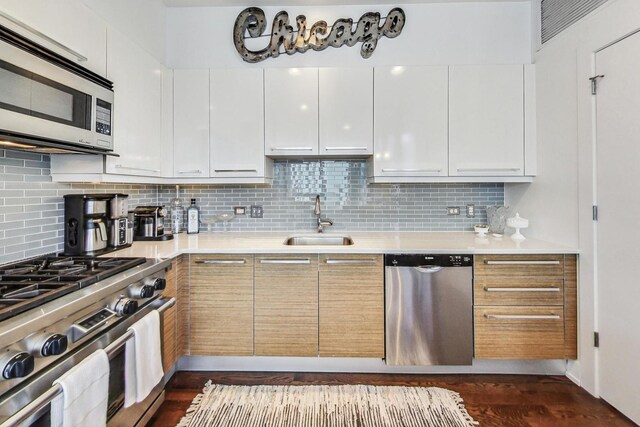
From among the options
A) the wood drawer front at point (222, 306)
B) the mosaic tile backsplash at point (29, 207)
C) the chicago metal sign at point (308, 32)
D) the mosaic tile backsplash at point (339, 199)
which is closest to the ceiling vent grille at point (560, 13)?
the chicago metal sign at point (308, 32)

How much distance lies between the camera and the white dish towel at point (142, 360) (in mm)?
1438

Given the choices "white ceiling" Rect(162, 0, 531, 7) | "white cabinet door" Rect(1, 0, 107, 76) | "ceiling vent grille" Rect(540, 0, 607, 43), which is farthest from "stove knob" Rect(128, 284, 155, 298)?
"ceiling vent grille" Rect(540, 0, 607, 43)

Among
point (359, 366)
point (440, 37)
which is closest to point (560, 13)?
point (440, 37)

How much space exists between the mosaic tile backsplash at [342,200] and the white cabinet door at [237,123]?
39 cm

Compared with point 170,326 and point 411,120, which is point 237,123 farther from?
point 170,326

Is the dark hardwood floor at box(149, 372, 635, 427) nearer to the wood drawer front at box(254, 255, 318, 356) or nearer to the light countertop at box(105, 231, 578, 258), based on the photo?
the wood drawer front at box(254, 255, 318, 356)

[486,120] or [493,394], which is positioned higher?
[486,120]

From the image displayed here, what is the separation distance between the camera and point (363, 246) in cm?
227

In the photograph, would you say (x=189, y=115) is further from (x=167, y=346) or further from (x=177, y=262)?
(x=167, y=346)

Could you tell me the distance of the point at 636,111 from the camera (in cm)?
172

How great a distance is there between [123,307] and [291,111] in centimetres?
173

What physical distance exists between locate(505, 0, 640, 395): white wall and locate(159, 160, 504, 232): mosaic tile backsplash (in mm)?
591

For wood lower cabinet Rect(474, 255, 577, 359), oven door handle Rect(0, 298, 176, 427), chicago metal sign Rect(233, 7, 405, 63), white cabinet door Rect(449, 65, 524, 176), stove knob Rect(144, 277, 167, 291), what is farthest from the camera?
chicago metal sign Rect(233, 7, 405, 63)

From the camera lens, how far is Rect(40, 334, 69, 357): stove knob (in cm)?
104
